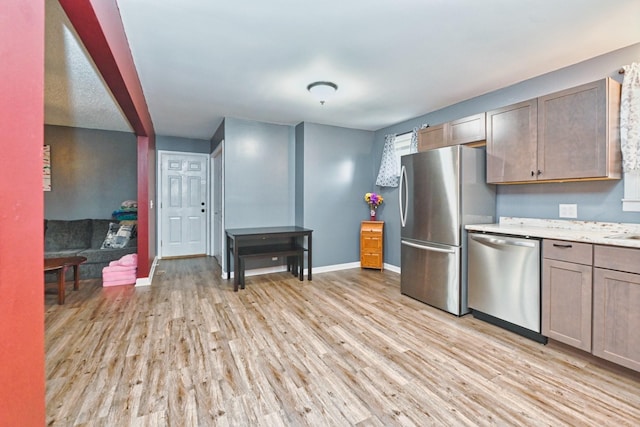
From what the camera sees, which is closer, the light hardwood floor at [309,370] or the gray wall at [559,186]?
the light hardwood floor at [309,370]

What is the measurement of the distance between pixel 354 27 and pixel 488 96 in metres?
2.03

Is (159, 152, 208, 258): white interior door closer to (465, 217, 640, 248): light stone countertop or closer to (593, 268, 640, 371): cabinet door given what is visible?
(465, 217, 640, 248): light stone countertop

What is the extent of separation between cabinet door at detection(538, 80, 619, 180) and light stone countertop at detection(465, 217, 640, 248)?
1.47 ft

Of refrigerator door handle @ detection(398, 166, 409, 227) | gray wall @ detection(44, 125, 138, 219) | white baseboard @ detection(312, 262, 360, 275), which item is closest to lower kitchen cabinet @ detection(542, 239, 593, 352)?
refrigerator door handle @ detection(398, 166, 409, 227)

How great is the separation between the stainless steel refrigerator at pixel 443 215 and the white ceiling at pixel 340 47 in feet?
2.64

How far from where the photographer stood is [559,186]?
8.71 feet

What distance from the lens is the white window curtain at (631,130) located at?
6.89 feet

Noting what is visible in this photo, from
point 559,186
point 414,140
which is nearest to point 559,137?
point 559,186

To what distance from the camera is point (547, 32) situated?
208 centimetres

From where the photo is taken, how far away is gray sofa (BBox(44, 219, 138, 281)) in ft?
13.5

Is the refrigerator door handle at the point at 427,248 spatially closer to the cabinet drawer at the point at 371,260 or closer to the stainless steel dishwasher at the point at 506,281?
the stainless steel dishwasher at the point at 506,281

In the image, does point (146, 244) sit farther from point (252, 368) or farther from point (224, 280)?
point (252, 368)

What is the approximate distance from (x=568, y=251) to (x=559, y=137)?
0.96m

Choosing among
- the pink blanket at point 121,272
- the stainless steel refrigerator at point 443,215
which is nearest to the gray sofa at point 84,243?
the pink blanket at point 121,272
